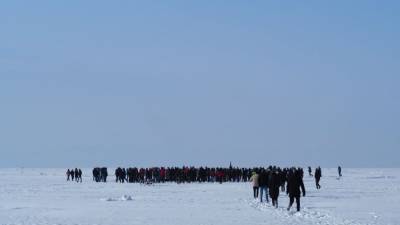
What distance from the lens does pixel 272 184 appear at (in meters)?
26.4

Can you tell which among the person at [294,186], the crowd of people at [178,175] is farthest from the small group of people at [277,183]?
the crowd of people at [178,175]

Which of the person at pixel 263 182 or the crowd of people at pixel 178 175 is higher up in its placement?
the crowd of people at pixel 178 175

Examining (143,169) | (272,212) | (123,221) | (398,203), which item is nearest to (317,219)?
(272,212)

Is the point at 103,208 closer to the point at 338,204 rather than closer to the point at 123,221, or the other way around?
the point at 123,221

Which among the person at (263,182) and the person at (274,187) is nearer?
the person at (274,187)

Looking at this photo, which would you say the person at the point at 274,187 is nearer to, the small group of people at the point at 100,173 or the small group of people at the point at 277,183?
the small group of people at the point at 277,183

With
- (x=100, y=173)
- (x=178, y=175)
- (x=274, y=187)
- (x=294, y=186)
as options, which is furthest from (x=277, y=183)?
(x=100, y=173)

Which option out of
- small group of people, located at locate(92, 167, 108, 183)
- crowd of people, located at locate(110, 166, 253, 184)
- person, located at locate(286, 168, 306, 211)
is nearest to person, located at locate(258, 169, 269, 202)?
person, located at locate(286, 168, 306, 211)

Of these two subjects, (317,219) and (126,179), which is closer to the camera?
(317,219)

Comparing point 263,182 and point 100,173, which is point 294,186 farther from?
point 100,173

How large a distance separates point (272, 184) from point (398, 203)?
17.3 ft

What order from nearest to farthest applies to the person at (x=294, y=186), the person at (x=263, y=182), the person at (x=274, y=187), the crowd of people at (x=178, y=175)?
the person at (x=294, y=186) < the person at (x=274, y=187) < the person at (x=263, y=182) < the crowd of people at (x=178, y=175)

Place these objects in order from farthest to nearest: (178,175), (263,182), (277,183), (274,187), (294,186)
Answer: (178,175) → (263,182) → (277,183) → (274,187) → (294,186)

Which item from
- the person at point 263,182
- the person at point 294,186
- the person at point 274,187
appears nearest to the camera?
the person at point 294,186
